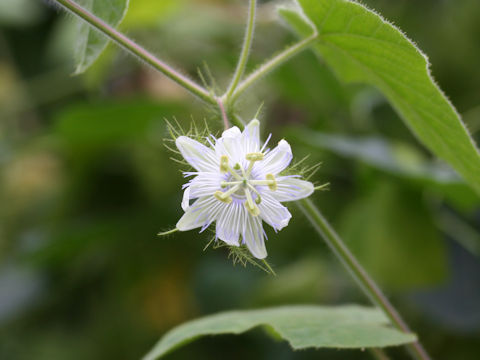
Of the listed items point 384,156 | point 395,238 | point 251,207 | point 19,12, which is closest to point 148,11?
point 19,12

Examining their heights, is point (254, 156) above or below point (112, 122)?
below

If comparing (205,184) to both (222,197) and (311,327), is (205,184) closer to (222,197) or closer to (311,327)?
(222,197)

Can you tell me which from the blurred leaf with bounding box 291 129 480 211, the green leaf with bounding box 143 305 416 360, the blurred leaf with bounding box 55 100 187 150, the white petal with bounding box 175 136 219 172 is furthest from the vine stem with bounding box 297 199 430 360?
the blurred leaf with bounding box 55 100 187 150

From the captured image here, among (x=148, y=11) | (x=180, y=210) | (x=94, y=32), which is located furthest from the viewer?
(x=148, y=11)

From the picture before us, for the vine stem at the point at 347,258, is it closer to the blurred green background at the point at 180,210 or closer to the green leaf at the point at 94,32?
the green leaf at the point at 94,32

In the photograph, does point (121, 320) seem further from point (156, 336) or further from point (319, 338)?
point (319, 338)
